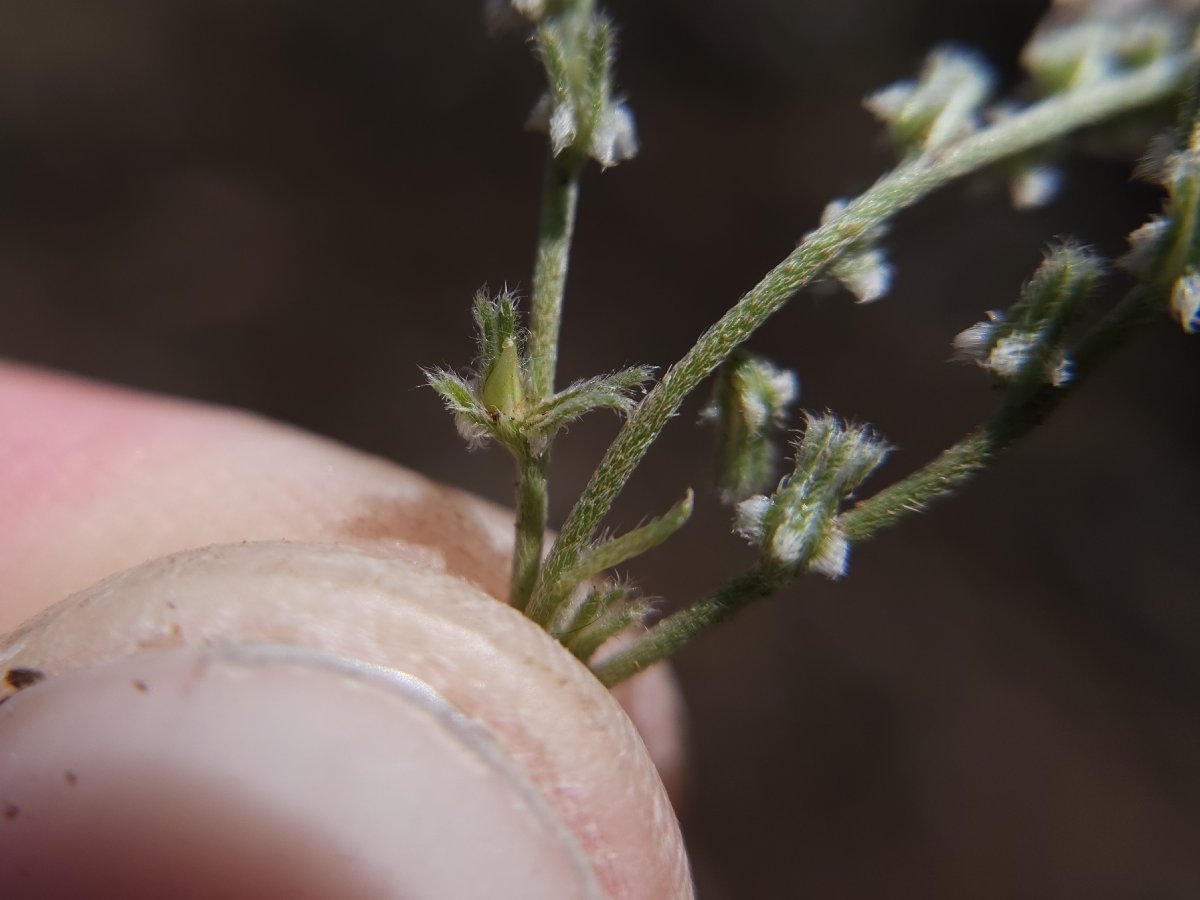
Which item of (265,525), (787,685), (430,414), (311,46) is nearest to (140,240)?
(311,46)

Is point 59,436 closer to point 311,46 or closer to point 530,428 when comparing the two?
point 530,428

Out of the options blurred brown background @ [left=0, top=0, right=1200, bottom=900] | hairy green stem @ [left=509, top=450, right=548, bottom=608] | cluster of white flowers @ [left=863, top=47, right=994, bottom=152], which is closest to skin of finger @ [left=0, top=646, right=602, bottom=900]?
hairy green stem @ [left=509, top=450, right=548, bottom=608]

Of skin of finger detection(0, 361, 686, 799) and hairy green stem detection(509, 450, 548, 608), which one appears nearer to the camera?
hairy green stem detection(509, 450, 548, 608)

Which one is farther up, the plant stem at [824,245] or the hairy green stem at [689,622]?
the plant stem at [824,245]

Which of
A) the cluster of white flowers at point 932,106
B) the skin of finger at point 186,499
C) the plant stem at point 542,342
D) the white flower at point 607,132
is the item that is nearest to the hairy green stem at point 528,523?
the plant stem at point 542,342

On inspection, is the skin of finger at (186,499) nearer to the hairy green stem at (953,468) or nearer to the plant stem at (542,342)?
the plant stem at (542,342)

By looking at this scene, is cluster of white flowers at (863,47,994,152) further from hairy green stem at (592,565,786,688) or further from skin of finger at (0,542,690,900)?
skin of finger at (0,542,690,900)
